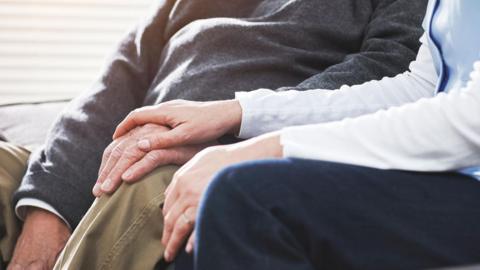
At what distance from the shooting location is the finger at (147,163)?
1.18 m

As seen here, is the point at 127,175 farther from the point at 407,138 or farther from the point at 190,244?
the point at 407,138

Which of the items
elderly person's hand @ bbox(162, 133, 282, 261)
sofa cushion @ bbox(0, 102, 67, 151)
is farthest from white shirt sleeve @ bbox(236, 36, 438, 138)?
sofa cushion @ bbox(0, 102, 67, 151)

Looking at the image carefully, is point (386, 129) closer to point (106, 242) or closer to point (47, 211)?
point (106, 242)

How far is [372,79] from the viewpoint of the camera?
4.90ft

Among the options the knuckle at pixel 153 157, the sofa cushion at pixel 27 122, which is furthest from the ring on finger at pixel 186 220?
the sofa cushion at pixel 27 122

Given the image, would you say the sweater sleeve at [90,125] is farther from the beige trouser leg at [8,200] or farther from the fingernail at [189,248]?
the fingernail at [189,248]

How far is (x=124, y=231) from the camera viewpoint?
1140 mm

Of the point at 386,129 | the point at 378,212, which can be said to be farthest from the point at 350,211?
the point at 386,129

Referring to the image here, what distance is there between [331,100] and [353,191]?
0.40 m

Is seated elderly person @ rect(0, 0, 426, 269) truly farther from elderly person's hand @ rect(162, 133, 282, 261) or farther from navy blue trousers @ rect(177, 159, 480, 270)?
navy blue trousers @ rect(177, 159, 480, 270)

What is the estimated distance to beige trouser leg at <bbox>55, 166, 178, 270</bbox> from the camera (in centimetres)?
113

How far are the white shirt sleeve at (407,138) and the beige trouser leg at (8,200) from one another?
0.68m

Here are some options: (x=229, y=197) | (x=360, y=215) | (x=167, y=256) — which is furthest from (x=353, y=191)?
(x=167, y=256)

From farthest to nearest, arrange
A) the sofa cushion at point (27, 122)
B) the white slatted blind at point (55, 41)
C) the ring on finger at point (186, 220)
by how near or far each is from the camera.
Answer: the white slatted blind at point (55, 41)
the sofa cushion at point (27, 122)
the ring on finger at point (186, 220)
